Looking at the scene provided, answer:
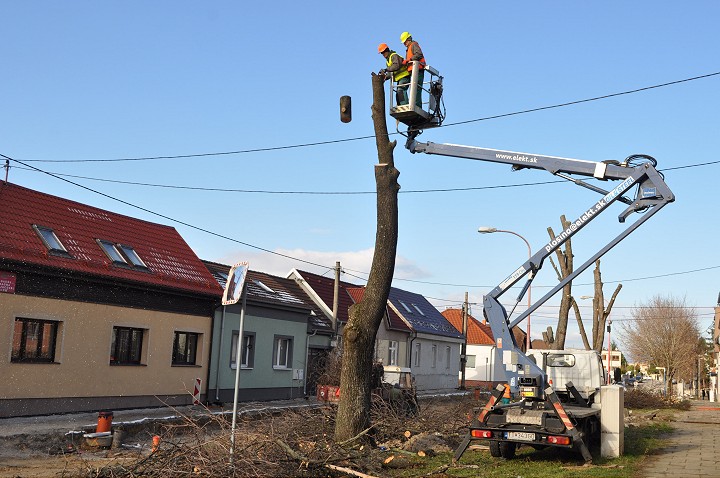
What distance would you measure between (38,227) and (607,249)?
14947 millimetres

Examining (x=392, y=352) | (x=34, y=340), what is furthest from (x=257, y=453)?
(x=392, y=352)

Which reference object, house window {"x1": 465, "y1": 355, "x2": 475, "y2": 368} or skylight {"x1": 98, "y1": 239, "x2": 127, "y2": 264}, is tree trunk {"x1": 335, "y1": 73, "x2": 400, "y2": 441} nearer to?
skylight {"x1": 98, "y1": 239, "x2": 127, "y2": 264}

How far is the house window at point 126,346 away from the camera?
22547 millimetres

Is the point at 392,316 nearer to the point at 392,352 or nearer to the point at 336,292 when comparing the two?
the point at 392,352

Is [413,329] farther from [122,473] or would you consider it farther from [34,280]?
[122,473]

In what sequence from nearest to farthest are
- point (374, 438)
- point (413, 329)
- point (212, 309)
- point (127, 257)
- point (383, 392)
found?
point (374, 438) < point (383, 392) < point (127, 257) < point (212, 309) < point (413, 329)

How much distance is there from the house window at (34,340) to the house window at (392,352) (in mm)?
22407

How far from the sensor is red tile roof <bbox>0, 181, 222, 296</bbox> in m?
20.0

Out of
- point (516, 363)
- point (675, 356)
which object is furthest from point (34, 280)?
point (675, 356)

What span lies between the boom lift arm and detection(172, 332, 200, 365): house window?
12758 millimetres

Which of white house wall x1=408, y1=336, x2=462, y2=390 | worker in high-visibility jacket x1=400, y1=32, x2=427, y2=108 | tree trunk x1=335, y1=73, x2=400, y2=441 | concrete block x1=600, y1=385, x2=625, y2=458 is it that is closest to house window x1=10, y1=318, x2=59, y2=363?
tree trunk x1=335, y1=73, x2=400, y2=441

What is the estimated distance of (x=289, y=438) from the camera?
12000mm

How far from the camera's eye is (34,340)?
781 inches

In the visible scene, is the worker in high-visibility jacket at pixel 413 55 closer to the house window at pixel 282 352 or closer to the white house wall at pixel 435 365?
the house window at pixel 282 352
